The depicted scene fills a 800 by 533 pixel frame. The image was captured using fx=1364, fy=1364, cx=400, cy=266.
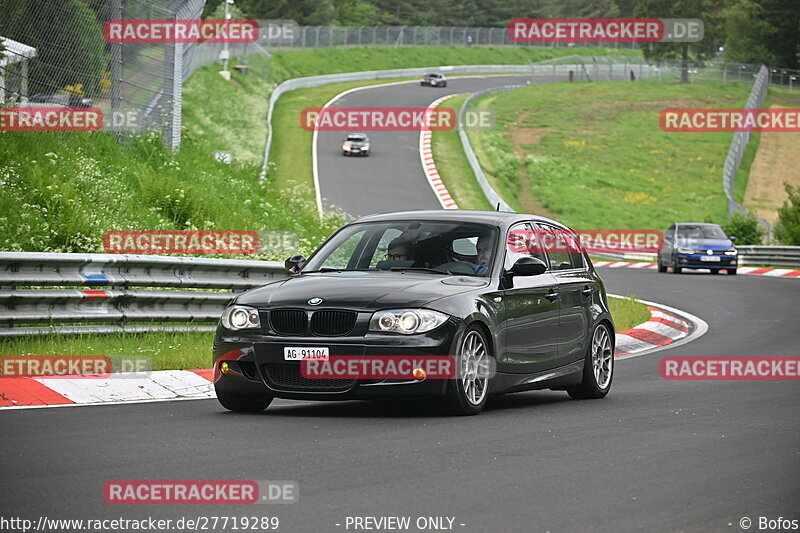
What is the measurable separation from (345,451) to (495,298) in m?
2.82

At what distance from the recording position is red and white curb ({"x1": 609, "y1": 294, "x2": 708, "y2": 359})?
1845 cm

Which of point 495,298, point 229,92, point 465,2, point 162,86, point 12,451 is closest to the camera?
point 12,451

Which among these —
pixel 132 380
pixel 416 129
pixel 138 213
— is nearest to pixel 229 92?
pixel 416 129

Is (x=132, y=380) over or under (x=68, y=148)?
under

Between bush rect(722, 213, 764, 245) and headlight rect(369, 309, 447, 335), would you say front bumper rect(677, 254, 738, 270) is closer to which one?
bush rect(722, 213, 764, 245)

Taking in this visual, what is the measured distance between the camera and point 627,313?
73.4 feet

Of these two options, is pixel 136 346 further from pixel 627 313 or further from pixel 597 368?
pixel 627 313

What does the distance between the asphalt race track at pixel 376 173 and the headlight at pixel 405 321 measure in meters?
32.1

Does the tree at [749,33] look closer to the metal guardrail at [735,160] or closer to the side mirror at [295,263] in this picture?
the metal guardrail at [735,160]

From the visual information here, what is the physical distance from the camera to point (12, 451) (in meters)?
7.61

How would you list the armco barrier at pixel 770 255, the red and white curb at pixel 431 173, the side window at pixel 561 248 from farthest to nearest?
the red and white curb at pixel 431 173 → the armco barrier at pixel 770 255 → the side window at pixel 561 248

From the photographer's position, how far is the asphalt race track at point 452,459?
6172 millimetres

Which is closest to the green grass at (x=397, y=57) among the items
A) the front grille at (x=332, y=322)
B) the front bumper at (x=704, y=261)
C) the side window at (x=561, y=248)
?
the front bumper at (x=704, y=261)

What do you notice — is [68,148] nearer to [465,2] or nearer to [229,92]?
[229,92]
